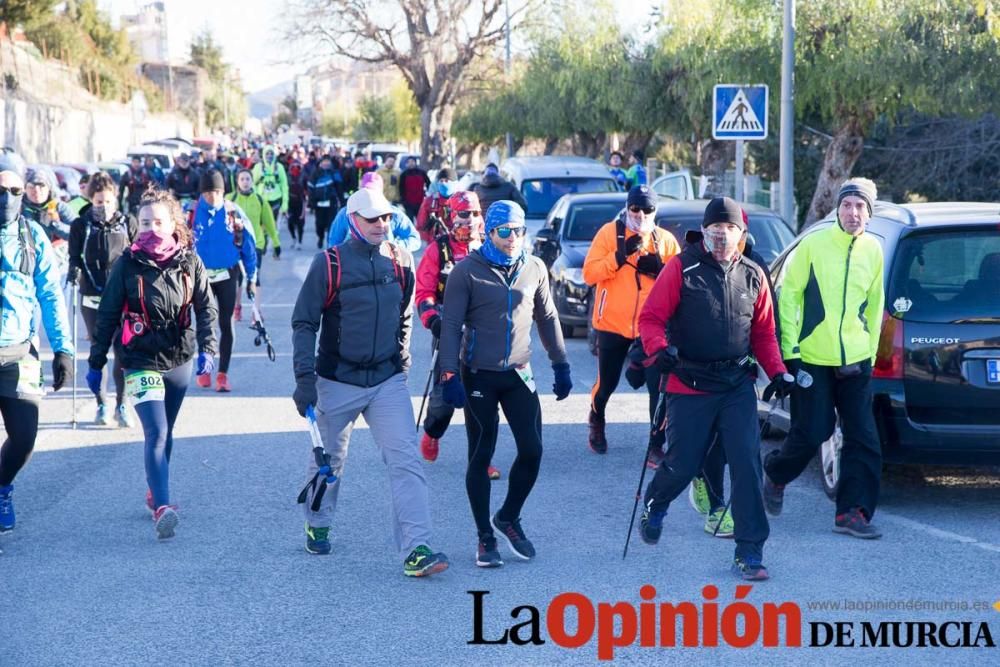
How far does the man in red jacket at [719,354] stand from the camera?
6.67 m

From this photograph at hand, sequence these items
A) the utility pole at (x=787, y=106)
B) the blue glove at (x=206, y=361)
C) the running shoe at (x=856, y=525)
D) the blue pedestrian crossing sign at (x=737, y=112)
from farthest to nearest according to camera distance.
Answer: the utility pole at (x=787, y=106) < the blue pedestrian crossing sign at (x=737, y=112) < the blue glove at (x=206, y=361) < the running shoe at (x=856, y=525)

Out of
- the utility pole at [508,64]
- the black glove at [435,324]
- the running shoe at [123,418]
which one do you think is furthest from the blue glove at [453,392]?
the utility pole at [508,64]

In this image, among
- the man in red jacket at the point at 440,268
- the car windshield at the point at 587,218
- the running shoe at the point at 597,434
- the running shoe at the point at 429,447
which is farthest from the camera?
the car windshield at the point at 587,218

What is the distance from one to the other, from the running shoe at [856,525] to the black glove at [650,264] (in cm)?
227

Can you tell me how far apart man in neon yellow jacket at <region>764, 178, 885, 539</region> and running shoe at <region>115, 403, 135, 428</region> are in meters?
5.38

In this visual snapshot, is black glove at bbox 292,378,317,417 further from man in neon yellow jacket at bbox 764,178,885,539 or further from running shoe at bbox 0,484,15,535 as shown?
man in neon yellow jacket at bbox 764,178,885,539

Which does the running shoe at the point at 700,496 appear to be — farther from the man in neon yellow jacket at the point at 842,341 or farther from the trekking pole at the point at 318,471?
the trekking pole at the point at 318,471

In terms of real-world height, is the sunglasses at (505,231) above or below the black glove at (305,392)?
above

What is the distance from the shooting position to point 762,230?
13867 millimetres

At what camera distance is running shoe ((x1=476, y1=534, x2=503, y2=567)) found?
22.7 ft

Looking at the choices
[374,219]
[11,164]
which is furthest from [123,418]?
[374,219]

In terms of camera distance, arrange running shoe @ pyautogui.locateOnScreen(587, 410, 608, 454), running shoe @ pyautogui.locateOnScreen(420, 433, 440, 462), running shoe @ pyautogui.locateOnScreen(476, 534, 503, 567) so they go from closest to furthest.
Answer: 1. running shoe @ pyautogui.locateOnScreen(476, 534, 503, 567)
2. running shoe @ pyautogui.locateOnScreen(420, 433, 440, 462)
3. running shoe @ pyautogui.locateOnScreen(587, 410, 608, 454)

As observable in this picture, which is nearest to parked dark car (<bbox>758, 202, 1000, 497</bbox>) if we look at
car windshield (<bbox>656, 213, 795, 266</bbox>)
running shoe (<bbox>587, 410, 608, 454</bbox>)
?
running shoe (<bbox>587, 410, 608, 454</bbox>)

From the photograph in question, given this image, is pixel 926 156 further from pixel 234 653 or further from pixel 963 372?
pixel 234 653
